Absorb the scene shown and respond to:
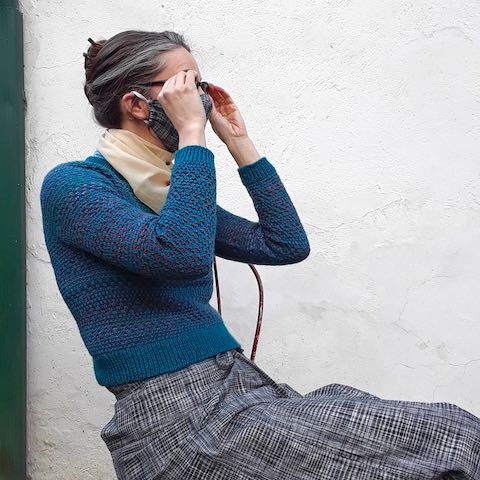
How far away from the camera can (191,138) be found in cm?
179

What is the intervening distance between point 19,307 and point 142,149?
146 centimetres

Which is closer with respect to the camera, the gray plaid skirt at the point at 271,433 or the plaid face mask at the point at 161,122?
the gray plaid skirt at the point at 271,433

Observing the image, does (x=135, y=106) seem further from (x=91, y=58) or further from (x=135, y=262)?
(x=135, y=262)

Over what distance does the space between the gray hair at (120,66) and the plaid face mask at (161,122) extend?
54 mm

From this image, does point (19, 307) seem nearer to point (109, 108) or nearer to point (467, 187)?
point (109, 108)

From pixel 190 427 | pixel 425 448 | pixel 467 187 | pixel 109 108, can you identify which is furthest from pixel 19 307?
pixel 425 448

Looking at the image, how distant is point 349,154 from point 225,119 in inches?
→ 32.6

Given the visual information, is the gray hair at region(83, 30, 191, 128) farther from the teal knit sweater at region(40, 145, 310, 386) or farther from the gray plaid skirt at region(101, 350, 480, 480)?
the gray plaid skirt at region(101, 350, 480, 480)

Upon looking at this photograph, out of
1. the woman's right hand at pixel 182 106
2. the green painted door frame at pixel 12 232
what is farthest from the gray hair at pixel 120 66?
the green painted door frame at pixel 12 232

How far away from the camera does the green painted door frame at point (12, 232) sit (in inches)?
120

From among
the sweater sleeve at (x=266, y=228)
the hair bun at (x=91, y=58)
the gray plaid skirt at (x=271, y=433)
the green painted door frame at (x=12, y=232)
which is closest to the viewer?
the gray plaid skirt at (x=271, y=433)

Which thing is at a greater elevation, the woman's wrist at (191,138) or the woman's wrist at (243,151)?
the woman's wrist at (191,138)

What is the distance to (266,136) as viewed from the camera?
3.00m

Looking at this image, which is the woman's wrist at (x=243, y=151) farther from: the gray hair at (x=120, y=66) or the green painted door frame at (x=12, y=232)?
the green painted door frame at (x=12, y=232)
